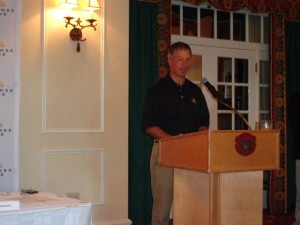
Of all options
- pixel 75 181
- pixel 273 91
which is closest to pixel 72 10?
pixel 75 181

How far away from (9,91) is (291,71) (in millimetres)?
3364

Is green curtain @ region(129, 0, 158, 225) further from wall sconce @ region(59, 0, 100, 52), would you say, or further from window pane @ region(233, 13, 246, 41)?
window pane @ region(233, 13, 246, 41)

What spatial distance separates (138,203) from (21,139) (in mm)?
1388

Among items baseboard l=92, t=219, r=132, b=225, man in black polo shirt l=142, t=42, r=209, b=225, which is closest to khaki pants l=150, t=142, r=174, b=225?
man in black polo shirt l=142, t=42, r=209, b=225

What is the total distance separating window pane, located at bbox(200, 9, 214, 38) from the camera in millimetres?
4781

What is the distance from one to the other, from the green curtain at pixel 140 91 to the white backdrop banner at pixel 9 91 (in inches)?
50.7

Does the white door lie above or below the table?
above

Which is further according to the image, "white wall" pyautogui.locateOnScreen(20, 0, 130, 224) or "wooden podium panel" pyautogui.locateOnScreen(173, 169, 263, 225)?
"white wall" pyautogui.locateOnScreen(20, 0, 130, 224)

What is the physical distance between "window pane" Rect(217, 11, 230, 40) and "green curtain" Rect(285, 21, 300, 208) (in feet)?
2.43

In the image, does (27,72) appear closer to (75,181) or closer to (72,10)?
(72,10)

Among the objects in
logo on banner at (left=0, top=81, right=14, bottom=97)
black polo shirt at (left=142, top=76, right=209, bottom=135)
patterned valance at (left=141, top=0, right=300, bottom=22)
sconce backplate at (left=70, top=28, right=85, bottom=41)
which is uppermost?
patterned valance at (left=141, top=0, right=300, bottom=22)

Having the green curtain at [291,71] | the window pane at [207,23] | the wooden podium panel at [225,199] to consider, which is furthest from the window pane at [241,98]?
the wooden podium panel at [225,199]

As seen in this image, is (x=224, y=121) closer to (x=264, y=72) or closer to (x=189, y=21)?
(x=264, y=72)

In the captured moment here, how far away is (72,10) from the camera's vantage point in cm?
349
